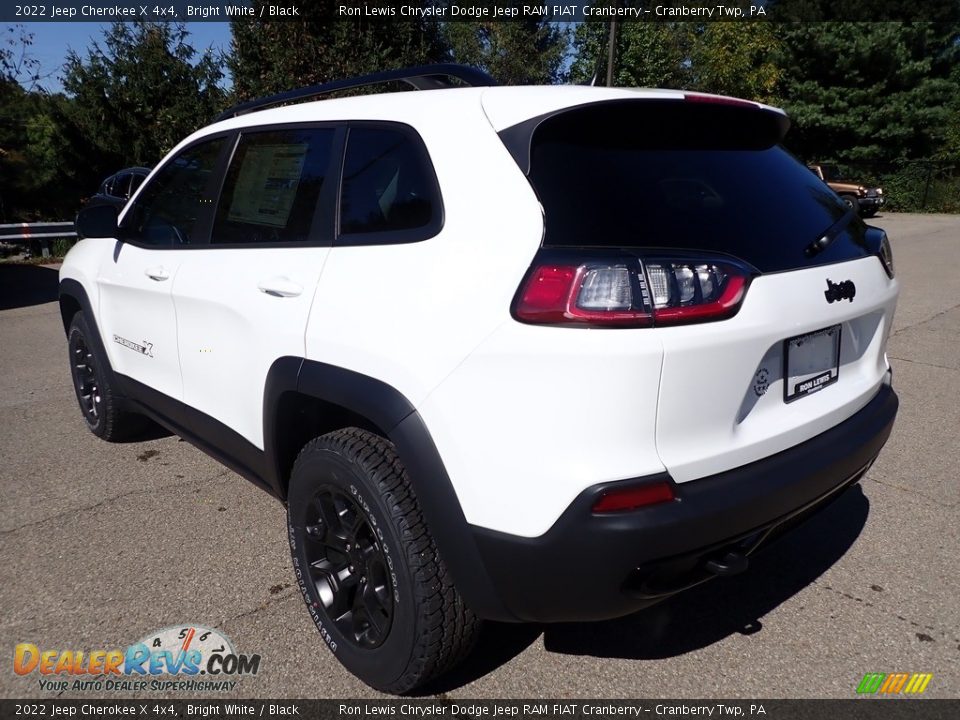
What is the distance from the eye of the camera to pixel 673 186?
2027 mm

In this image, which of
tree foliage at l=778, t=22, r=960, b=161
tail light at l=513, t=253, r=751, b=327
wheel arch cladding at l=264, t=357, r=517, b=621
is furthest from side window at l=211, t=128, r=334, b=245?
tree foliage at l=778, t=22, r=960, b=161

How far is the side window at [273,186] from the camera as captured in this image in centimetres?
257

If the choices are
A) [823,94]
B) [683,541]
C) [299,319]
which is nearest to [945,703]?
[683,541]

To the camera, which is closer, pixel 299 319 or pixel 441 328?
pixel 441 328

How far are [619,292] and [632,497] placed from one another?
1.59 feet

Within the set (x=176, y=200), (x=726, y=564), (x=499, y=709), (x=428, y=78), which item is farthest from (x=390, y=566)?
(x=176, y=200)

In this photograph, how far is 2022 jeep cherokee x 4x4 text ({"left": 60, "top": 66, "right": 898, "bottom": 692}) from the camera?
1759 mm

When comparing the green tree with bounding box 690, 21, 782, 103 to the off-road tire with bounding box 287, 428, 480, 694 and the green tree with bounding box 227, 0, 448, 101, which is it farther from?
the off-road tire with bounding box 287, 428, 480, 694

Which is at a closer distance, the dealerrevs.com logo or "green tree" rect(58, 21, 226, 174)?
the dealerrevs.com logo

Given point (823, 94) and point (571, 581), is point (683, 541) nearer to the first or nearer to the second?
point (571, 581)

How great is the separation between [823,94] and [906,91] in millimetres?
2875

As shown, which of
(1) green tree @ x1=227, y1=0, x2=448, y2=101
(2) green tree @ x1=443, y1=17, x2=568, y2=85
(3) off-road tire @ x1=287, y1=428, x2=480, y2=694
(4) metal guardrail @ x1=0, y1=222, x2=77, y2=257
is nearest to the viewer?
(3) off-road tire @ x1=287, y1=428, x2=480, y2=694

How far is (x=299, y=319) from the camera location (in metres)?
2.36

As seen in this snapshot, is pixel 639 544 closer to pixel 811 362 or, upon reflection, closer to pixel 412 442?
pixel 412 442
